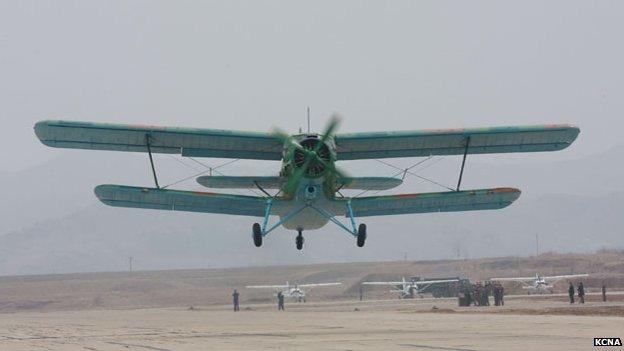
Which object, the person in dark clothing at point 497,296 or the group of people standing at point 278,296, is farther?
the group of people standing at point 278,296

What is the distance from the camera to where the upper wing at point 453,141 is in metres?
33.4

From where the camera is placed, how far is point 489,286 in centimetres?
6275

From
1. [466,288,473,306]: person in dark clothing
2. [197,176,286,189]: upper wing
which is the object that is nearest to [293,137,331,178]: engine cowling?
[197,176,286,189]: upper wing

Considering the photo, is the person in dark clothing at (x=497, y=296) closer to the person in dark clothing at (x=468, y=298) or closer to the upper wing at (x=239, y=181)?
the person in dark clothing at (x=468, y=298)

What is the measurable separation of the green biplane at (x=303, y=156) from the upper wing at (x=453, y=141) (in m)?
0.04

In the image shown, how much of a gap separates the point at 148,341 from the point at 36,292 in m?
97.8

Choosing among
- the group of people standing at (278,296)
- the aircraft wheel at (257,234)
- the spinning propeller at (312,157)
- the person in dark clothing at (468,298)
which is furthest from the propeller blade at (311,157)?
the group of people standing at (278,296)

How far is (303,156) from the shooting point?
98.9 ft

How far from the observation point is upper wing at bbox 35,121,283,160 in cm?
3127

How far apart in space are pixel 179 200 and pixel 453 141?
1038 cm

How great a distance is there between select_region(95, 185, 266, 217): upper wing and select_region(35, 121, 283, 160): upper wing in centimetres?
175

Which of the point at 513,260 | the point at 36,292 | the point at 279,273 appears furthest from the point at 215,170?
the point at 279,273

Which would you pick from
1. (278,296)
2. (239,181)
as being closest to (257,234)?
(239,181)

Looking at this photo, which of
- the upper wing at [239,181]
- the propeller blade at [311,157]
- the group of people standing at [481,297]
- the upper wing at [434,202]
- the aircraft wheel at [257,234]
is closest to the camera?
the propeller blade at [311,157]
